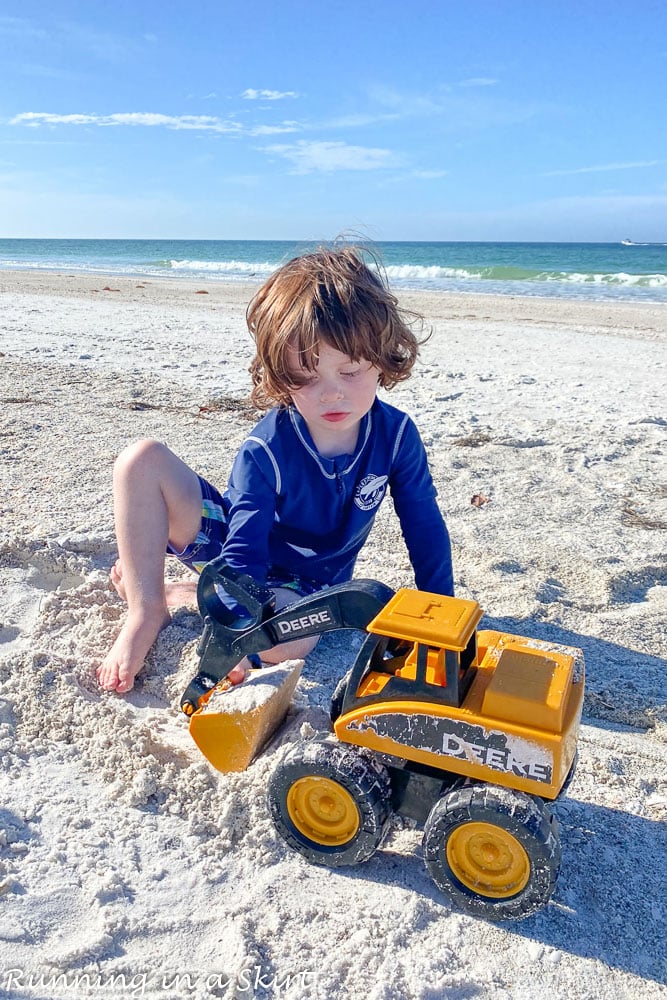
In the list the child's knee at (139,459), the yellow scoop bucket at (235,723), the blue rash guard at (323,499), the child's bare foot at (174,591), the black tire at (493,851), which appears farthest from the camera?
the child's bare foot at (174,591)

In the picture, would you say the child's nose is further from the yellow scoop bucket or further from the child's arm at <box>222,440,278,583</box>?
the yellow scoop bucket

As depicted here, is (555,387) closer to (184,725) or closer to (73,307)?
(184,725)

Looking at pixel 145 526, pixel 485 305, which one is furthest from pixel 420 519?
pixel 485 305

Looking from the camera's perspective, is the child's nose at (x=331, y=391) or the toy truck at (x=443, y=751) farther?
the child's nose at (x=331, y=391)

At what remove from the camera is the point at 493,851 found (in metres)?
1.46

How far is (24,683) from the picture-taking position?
6.98ft

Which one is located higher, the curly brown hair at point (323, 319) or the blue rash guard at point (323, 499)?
the curly brown hair at point (323, 319)

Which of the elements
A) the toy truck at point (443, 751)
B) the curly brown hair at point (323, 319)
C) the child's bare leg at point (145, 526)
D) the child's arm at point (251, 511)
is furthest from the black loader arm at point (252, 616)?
the curly brown hair at point (323, 319)

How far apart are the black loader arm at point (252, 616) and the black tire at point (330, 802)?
24 centimetres

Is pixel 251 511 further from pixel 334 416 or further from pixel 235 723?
pixel 235 723

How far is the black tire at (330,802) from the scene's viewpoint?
1.50 metres

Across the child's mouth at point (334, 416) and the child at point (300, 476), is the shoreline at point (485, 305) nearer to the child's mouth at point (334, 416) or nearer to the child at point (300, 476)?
the child at point (300, 476)

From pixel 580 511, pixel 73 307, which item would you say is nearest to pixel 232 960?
pixel 580 511

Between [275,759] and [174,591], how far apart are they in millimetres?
1005
